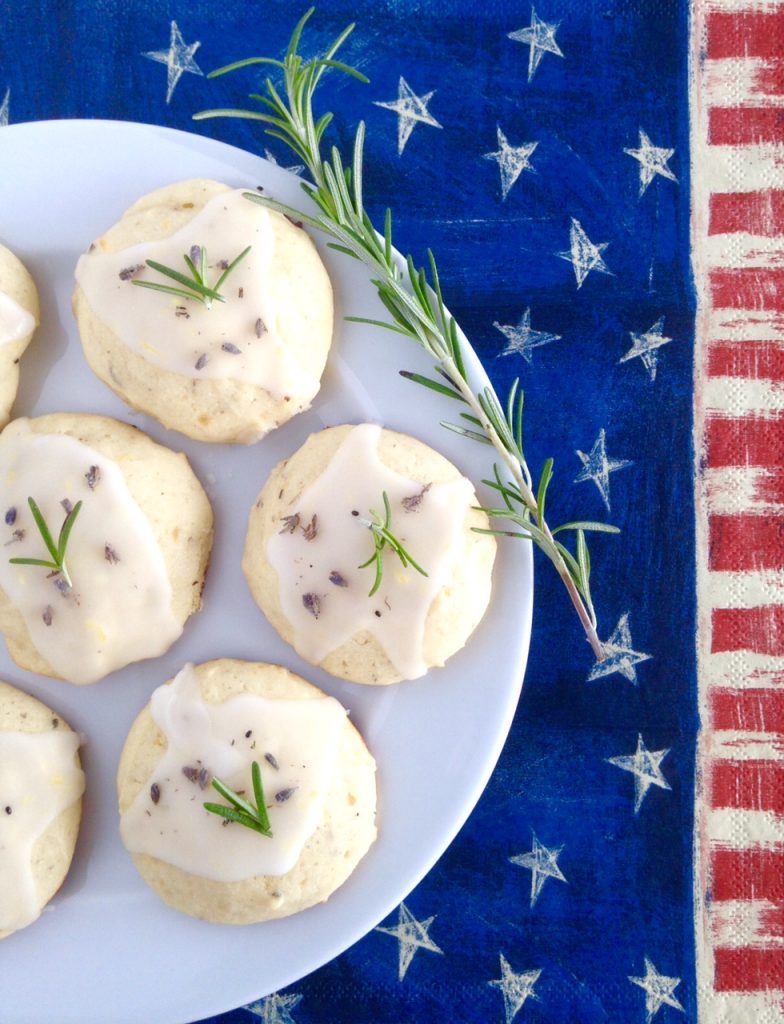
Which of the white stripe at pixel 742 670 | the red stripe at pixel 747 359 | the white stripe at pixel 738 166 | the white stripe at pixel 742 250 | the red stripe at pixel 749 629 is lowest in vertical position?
the white stripe at pixel 742 670

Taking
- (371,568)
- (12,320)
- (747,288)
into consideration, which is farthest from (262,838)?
(747,288)

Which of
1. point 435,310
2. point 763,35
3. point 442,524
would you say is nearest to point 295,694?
point 442,524

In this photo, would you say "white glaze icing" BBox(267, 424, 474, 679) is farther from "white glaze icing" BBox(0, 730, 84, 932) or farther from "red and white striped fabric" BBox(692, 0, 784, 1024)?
"red and white striped fabric" BBox(692, 0, 784, 1024)

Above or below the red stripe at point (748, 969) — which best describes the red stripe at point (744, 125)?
above

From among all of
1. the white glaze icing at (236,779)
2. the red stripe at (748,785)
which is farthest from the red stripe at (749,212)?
the white glaze icing at (236,779)

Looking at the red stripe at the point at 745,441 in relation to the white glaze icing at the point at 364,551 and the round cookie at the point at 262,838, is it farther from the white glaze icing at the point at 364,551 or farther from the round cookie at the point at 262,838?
the round cookie at the point at 262,838

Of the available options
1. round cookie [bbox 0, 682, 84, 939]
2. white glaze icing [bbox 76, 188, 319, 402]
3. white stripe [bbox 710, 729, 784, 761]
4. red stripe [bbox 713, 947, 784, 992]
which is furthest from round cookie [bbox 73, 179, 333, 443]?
red stripe [bbox 713, 947, 784, 992]

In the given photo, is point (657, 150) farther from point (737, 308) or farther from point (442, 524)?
→ point (442, 524)

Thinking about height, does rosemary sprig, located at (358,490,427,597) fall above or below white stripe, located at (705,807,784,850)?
above
